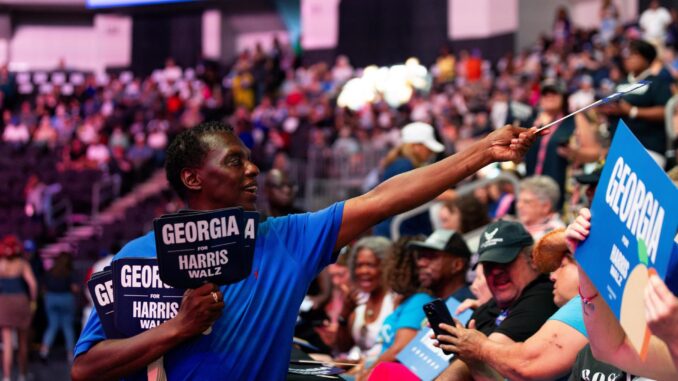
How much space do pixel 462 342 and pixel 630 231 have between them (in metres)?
1.44

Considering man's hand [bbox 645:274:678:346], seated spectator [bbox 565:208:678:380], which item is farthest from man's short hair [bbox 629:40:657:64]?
man's hand [bbox 645:274:678:346]

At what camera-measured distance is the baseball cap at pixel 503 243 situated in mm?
4469

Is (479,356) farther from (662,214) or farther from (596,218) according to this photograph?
(662,214)

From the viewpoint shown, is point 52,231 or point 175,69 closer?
point 52,231

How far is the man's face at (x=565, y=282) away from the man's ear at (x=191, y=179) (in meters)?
1.48

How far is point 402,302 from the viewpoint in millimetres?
6062

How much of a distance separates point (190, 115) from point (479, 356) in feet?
65.4

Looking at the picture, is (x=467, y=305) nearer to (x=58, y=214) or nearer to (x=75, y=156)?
(x=58, y=214)

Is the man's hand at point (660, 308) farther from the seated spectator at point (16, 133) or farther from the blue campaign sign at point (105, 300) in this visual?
the seated spectator at point (16, 133)

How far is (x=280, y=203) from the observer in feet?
26.6

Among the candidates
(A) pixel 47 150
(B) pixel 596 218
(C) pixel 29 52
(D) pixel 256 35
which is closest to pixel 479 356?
(B) pixel 596 218

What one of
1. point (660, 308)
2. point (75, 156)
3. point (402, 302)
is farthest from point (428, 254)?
point (75, 156)

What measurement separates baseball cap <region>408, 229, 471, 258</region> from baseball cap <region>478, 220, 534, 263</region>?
1136mm

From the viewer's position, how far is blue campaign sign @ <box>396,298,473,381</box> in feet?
15.1
